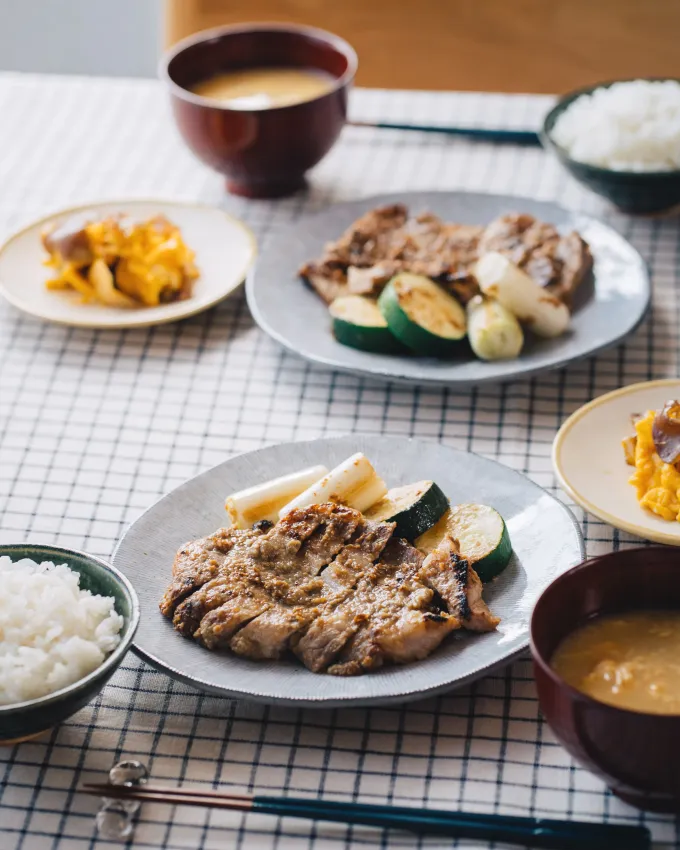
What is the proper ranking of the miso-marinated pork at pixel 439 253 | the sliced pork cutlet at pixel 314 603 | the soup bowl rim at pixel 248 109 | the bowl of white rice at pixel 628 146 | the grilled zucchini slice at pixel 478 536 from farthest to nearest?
the soup bowl rim at pixel 248 109, the bowl of white rice at pixel 628 146, the miso-marinated pork at pixel 439 253, the grilled zucchini slice at pixel 478 536, the sliced pork cutlet at pixel 314 603

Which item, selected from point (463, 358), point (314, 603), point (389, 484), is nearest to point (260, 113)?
point (463, 358)

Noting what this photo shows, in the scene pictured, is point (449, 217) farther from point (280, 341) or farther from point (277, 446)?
point (277, 446)

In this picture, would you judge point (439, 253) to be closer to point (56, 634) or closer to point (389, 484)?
point (389, 484)

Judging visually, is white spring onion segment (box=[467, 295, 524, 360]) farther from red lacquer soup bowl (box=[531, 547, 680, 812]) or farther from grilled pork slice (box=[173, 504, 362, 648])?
red lacquer soup bowl (box=[531, 547, 680, 812])

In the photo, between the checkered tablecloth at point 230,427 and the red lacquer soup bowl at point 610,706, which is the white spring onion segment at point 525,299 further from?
the red lacquer soup bowl at point 610,706

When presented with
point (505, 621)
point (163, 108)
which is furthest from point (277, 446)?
point (163, 108)

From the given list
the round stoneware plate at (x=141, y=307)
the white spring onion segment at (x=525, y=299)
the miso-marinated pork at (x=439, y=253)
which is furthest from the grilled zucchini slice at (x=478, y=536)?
the round stoneware plate at (x=141, y=307)

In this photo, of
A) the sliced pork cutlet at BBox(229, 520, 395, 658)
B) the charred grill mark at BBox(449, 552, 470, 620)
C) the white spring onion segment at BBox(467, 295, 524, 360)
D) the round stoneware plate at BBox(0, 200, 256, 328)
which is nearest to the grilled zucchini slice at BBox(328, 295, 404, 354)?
the white spring onion segment at BBox(467, 295, 524, 360)

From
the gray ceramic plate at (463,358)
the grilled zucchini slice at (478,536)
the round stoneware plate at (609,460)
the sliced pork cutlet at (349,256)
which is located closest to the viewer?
the grilled zucchini slice at (478,536)
